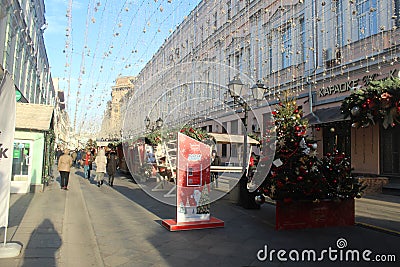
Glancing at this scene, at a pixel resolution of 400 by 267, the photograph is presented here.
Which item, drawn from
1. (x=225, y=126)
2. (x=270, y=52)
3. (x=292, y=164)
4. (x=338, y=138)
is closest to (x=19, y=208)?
(x=292, y=164)

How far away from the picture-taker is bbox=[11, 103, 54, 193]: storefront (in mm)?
11312

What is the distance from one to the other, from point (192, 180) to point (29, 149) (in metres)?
7.78

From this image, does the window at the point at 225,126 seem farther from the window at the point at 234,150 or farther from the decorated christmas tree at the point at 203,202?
the decorated christmas tree at the point at 203,202

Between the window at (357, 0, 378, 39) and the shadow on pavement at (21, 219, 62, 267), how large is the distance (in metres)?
12.8

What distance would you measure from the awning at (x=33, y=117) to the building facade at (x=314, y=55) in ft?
11.2

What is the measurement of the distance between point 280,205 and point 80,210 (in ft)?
16.8

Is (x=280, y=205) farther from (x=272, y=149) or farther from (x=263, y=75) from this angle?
(x=263, y=75)

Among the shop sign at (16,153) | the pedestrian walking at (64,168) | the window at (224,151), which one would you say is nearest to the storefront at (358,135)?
the window at (224,151)

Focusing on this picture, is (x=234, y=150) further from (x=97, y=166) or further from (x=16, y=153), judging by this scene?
(x=16, y=153)

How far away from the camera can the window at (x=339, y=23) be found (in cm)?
1450

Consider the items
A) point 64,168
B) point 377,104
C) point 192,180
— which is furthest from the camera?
point 64,168

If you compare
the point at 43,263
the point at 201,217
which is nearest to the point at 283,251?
the point at 201,217

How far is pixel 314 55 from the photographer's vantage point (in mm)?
16422

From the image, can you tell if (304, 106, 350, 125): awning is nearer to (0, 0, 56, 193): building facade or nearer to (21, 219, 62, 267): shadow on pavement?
(0, 0, 56, 193): building facade
